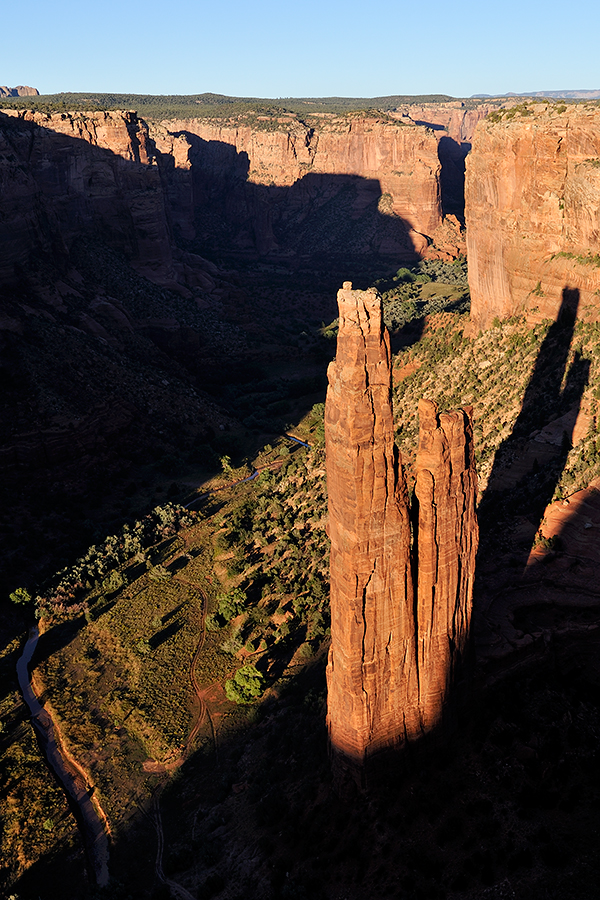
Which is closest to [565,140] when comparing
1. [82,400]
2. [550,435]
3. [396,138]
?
[550,435]

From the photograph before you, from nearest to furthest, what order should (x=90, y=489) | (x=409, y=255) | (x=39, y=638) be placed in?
1. (x=39, y=638)
2. (x=90, y=489)
3. (x=409, y=255)

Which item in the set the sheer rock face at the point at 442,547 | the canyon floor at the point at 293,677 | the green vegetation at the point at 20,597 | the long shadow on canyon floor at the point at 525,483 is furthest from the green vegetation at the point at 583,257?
the green vegetation at the point at 20,597

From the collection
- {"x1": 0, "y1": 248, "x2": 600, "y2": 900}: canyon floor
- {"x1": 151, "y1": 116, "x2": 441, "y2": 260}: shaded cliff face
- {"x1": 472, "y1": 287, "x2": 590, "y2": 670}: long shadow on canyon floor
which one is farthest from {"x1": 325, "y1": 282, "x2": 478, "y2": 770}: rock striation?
{"x1": 151, "y1": 116, "x2": 441, "y2": 260}: shaded cliff face

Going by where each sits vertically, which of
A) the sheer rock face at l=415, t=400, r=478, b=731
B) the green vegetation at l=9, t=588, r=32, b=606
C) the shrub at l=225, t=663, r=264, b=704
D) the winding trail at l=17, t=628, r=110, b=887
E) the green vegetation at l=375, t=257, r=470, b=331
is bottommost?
the winding trail at l=17, t=628, r=110, b=887

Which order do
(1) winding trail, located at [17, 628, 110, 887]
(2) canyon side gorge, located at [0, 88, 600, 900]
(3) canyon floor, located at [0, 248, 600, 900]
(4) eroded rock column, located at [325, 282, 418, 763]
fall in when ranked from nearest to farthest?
1. (4) eroded rock column, located at [325, 282, 418, 763]
2. (2) canyon side gorge, located at [0, 88, 600, 900]
3. (3) canyon floor, located at [0, 248, 600, 900]
4. (1) winding trail, located at [17, 628, 110, 887]

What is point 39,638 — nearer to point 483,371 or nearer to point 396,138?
point 483,371

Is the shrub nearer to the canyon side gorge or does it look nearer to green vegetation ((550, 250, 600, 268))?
the canyon side gorge

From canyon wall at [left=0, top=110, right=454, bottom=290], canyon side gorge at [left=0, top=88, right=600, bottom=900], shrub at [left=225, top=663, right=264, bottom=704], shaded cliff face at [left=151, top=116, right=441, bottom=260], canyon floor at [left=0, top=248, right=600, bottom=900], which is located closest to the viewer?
canyon side gorge at [left=0, top=88, right=600, bottom=900]

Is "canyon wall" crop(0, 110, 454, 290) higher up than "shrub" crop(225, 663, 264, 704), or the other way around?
"canyon wall" crop(0, 110, 454, 290)

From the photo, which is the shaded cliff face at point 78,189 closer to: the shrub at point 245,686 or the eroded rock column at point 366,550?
the shrub at point 245,686
